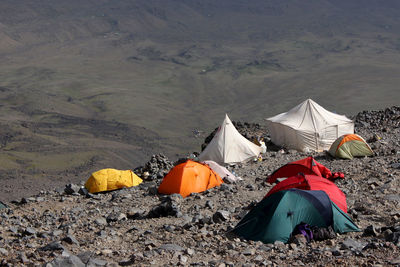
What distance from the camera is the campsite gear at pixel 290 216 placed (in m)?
8.84

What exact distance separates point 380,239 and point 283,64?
503 ft

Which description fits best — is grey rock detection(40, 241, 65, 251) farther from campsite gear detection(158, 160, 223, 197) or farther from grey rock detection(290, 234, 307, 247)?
campsite gear detection(158, 160, 223, 197)

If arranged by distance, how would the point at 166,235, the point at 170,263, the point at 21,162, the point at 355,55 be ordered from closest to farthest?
the point at 170,263 → the point at 166,235 → the point at 21,162 → the point at 355,55

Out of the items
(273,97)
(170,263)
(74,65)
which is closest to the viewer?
(170,263)

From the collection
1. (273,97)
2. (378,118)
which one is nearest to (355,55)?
(273,97)

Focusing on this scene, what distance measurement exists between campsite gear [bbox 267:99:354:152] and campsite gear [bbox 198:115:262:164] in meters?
1.82

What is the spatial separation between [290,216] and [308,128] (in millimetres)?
13153

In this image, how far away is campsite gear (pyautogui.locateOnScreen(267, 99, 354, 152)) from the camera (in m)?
21.5

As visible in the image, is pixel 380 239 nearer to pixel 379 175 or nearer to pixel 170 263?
pixel 170 263

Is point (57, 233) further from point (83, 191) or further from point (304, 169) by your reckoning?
point (304, 169)

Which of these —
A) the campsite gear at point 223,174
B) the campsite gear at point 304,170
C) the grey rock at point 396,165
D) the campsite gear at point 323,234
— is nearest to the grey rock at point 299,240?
the campsite gear at point 323,234

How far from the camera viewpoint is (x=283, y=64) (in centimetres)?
15788

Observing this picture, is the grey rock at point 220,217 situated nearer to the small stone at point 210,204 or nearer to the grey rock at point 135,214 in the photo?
the small stone at point 210,204

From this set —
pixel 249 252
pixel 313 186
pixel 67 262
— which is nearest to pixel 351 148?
pixel 313 186
